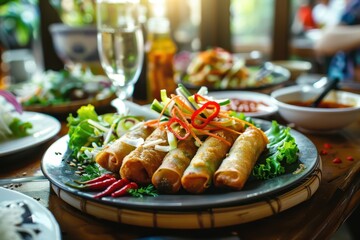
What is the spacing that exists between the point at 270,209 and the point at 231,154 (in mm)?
218

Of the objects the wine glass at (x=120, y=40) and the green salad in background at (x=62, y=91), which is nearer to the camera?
the wine glass at (x=120, y=40)

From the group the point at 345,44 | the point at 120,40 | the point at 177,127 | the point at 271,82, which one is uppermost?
the point at 120,40

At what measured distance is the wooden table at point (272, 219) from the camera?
3.11 ft

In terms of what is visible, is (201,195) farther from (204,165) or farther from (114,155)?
(114,155)

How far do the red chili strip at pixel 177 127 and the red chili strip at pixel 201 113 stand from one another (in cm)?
3

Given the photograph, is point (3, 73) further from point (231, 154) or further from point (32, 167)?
point (231, 154)

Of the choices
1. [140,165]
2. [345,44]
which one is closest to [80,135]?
[140,165]

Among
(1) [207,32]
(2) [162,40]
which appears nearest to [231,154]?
(2) [162,40]

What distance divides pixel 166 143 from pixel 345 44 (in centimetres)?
408

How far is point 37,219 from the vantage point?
0.90 meters

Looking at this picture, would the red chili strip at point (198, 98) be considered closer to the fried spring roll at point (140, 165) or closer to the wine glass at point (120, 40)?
the fried spring roll at point (140, 165)

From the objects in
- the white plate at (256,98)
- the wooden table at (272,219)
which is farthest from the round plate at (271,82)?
the wooden table at (272,219)

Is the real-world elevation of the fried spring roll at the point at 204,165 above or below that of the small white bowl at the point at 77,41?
below

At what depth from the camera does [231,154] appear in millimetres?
1138
